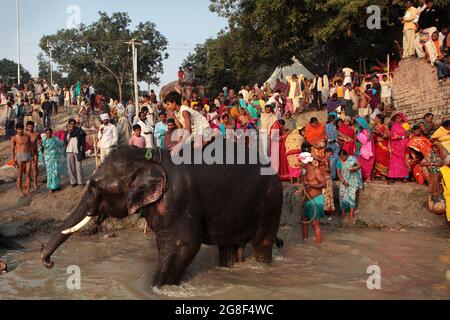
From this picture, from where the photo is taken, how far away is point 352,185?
33.9 ft

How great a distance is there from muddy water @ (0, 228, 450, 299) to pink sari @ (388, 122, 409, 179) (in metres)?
2.02

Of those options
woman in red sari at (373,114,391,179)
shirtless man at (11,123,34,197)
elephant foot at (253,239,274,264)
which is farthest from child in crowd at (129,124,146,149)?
woman in red sari at (373,114,391,179)

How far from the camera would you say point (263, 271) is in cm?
679

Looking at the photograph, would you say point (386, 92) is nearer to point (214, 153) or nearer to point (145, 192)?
point (214, 153)

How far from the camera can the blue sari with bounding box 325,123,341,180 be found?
11.2m

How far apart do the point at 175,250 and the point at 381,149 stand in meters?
7.38

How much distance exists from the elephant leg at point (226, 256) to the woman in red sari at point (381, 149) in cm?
589

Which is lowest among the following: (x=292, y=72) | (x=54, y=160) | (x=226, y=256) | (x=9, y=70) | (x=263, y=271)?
(x=263, y=271)

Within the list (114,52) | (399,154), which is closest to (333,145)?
(399,154)

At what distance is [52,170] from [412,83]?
9.80 meters

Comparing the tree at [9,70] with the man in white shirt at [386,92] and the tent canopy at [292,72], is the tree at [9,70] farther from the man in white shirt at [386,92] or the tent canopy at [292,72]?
the man in white shirt at [386,92]

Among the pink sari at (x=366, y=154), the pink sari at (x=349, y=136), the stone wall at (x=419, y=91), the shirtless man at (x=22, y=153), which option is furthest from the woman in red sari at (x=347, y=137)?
the shirtless man at (x=22, y=153)

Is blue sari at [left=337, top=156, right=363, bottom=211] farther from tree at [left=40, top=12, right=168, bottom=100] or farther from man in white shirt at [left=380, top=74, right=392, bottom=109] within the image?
tree at [left=40, top=12, right=168, bottom=100]

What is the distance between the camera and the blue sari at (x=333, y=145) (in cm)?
1116
